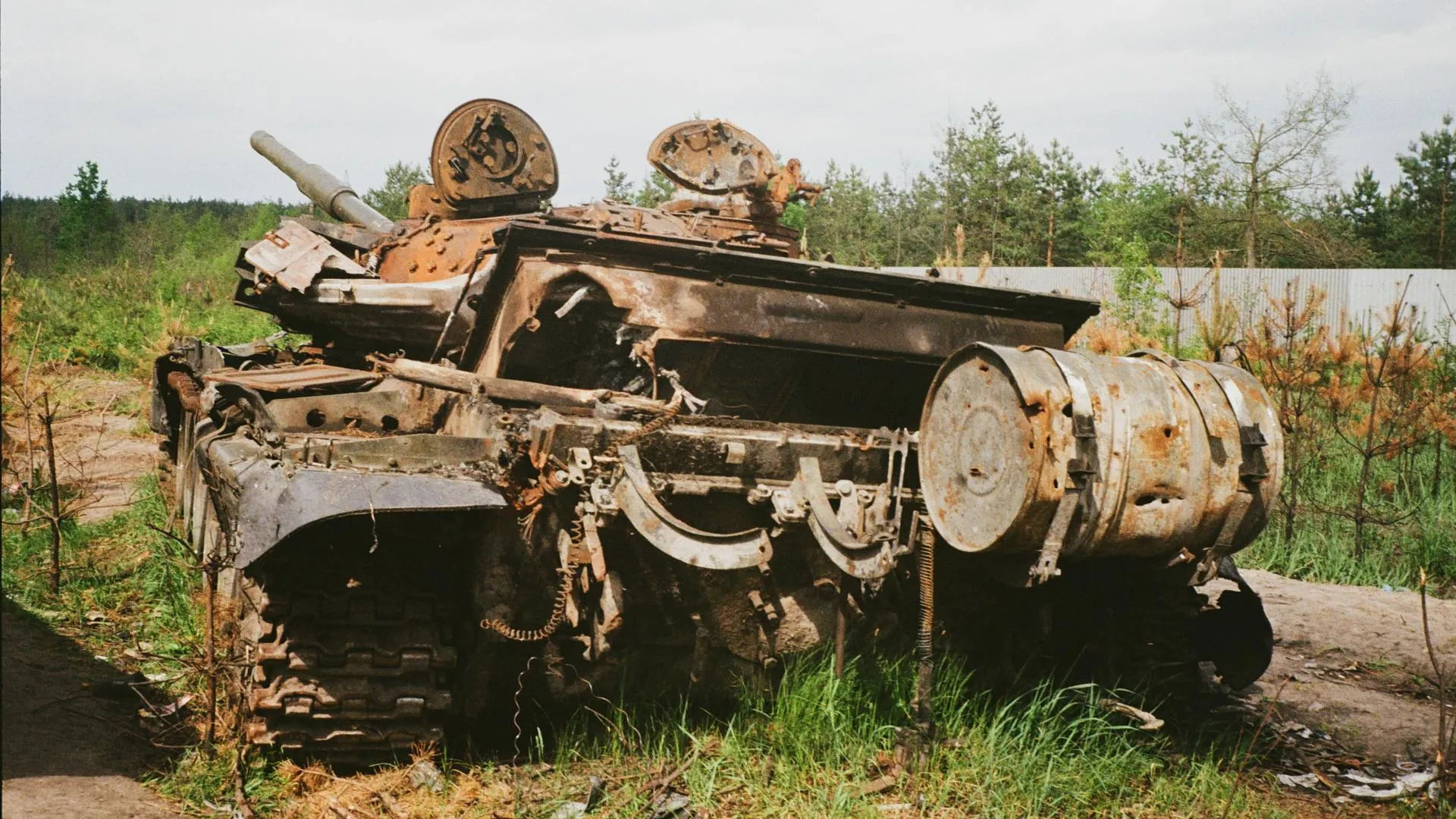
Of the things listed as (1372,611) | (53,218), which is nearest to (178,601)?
(53,218)

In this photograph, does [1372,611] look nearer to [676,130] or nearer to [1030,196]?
[676,130]

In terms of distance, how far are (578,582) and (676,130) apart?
3.21m

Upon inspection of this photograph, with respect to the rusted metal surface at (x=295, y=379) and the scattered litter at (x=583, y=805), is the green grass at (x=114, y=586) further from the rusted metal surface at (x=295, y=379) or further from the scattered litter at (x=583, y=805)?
the scattered litter at (x=583, y=805)

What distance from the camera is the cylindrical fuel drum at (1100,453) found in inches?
153

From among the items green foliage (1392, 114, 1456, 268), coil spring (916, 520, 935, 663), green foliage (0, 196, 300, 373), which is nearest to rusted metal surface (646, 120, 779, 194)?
coil spring (916, 520, 935, 663)

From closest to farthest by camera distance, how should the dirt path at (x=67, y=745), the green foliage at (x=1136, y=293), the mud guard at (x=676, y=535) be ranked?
the dirt path at (x=67, y=745), the mud guard at (x=676, y=535), the green foliage at (x=1136, y=293)

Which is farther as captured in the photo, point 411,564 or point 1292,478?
point 1292,478

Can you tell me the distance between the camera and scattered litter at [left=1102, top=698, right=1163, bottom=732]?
4.46m

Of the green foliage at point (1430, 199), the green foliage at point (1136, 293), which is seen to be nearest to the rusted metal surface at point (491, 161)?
the green foliage at point (1136, 293)

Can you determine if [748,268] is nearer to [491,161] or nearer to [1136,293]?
[491,161]

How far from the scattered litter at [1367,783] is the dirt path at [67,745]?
395 centimetres

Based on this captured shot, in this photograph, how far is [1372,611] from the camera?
7750mm

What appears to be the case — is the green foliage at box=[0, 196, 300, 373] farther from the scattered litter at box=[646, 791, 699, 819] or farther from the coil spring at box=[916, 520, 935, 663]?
the coil spring at box=[916, 520, 935, 663]

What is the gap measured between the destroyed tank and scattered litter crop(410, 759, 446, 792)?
8 centimetres
